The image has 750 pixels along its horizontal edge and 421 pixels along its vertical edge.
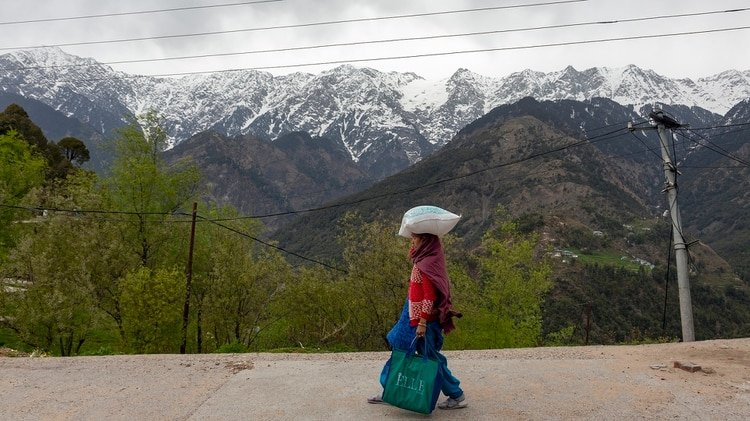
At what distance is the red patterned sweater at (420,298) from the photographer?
5684 mm

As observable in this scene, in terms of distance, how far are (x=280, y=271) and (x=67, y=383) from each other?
68.5ft

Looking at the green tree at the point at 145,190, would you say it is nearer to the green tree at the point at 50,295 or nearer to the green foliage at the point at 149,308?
the green tree at the point at 50,295

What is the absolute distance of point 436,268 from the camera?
A: 18.9ft

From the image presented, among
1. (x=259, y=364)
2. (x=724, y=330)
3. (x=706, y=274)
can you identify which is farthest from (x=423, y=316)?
(x=706, y=274)

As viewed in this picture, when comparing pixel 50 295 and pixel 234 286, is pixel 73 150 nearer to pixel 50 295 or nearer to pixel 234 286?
pixel 234 286

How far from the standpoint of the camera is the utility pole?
14766mm

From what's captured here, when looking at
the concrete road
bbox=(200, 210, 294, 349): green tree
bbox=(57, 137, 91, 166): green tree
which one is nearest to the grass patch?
bbox=(57, 137, 91, 166): green tree

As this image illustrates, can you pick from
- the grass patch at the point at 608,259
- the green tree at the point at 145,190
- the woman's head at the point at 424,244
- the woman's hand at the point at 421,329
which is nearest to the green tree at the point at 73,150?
the green tree at the point at 145,190

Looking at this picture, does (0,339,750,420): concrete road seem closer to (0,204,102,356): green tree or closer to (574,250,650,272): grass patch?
(0,204,102,356): green tree

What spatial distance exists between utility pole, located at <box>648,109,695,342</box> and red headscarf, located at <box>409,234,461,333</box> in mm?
11277

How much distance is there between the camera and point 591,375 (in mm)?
7336

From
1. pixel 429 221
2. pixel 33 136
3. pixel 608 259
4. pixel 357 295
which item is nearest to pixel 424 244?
pixel 429 221

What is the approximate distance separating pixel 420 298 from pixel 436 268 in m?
0.35

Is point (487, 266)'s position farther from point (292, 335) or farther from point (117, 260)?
point (117, 260)
